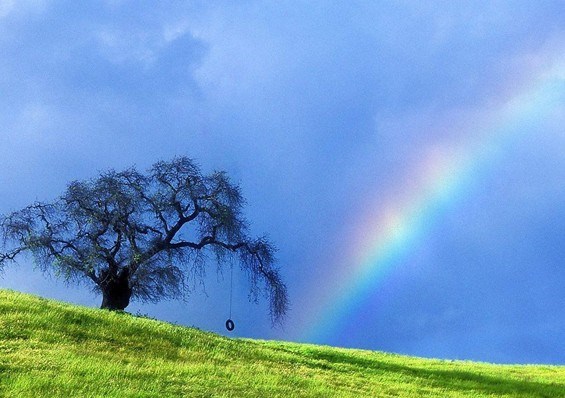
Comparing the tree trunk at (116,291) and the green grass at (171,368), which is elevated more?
the tree trunk at (116,291)

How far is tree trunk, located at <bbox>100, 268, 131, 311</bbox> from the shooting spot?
33.4 metres

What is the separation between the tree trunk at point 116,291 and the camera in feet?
110

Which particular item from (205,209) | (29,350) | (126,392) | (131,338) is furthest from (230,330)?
(126,392)

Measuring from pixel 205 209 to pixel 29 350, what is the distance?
17771 millimetres

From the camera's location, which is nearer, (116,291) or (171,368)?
(171,368)

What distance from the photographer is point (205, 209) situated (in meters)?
34.4

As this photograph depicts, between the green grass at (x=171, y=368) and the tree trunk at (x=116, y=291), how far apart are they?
836cm

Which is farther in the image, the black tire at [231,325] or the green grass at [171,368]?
the black tire at [231,325]

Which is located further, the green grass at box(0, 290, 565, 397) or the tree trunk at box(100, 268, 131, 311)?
the tree trunk at box(100, 268, 131, 311)

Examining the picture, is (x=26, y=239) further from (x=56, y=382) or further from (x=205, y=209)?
(x=56, y=382)

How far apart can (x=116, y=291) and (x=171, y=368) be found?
16.8 metres

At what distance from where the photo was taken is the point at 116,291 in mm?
33625

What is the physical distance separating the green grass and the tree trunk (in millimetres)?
8363

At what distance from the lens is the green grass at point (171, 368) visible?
595 inches
